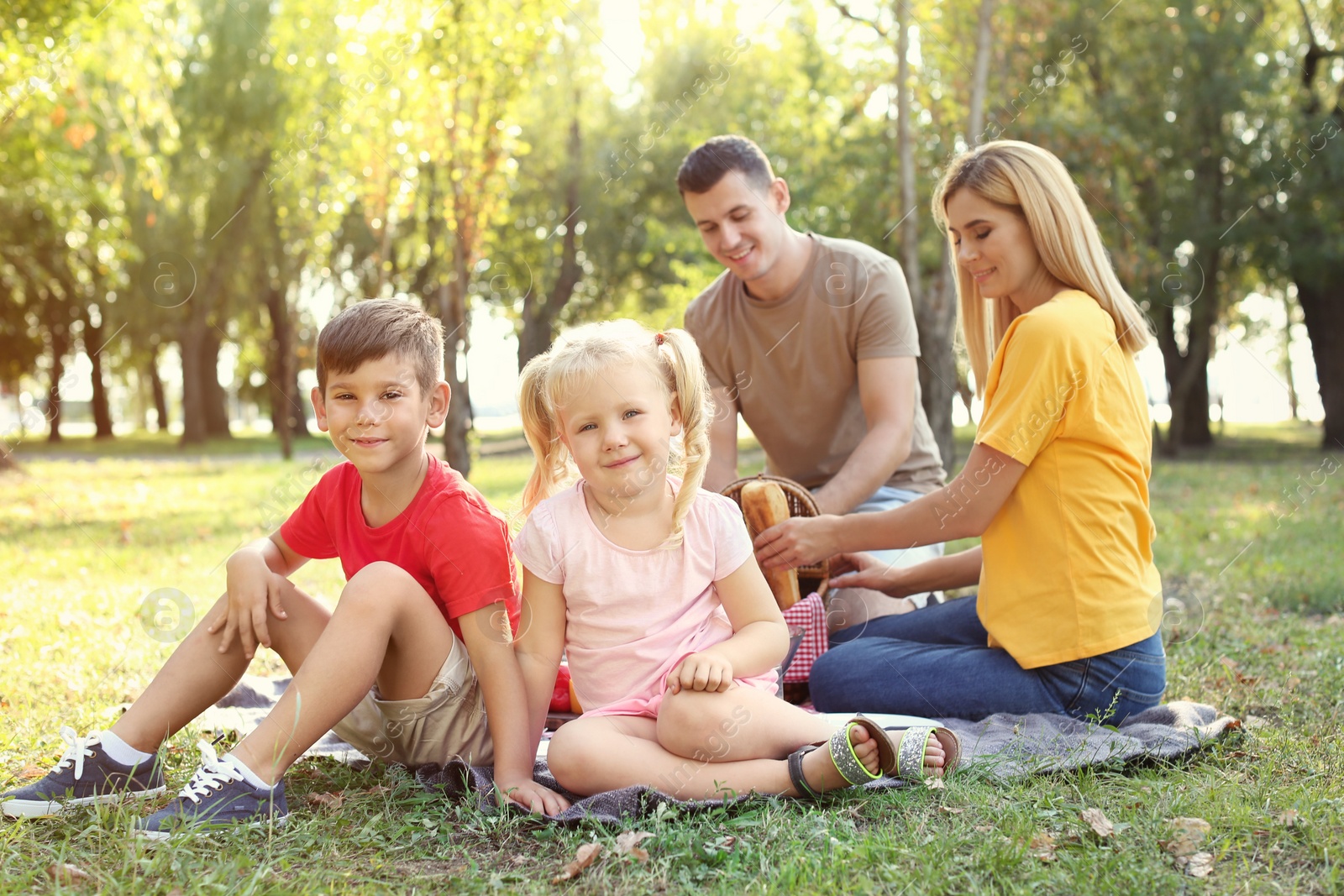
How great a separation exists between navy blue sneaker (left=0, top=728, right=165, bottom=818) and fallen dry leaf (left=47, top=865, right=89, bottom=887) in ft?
1.09

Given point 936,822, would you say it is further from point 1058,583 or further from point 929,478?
point 929,478

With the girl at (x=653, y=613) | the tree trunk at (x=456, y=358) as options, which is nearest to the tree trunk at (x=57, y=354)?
the tree trunk at (x=456, y=358)

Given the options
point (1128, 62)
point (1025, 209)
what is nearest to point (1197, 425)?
point (1128, 62)

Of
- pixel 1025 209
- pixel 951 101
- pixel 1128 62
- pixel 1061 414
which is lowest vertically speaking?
pixel 1061 414

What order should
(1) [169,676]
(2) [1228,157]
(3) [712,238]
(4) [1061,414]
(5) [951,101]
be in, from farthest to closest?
(2) [1228,157], (5) [951,101], (3) [712,238], (4) [1061,414], (1) [169,676]

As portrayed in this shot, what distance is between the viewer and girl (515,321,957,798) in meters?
2.58

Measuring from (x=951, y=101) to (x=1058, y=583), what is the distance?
27.1 ft

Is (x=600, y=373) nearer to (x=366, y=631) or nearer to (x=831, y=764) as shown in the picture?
(x=366, y=631)

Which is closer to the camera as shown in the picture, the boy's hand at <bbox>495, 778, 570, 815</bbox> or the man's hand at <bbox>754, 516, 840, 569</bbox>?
the boy's hand at <bbox>495, 778, 570, 815</bbox>

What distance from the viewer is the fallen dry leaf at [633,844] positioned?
7.55 feet

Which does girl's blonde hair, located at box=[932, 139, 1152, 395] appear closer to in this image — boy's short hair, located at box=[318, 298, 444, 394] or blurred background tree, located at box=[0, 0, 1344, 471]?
blurred background tree, located at box=[0, 0, 1344, 471]

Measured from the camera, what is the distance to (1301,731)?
311cm

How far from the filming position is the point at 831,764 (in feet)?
8.52

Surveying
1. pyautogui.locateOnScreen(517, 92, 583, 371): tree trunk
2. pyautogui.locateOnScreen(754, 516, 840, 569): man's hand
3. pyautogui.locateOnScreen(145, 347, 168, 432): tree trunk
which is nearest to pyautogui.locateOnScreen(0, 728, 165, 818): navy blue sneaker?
pyautogui.locateOnScreen(754, 516, 840, 569): man's hand
